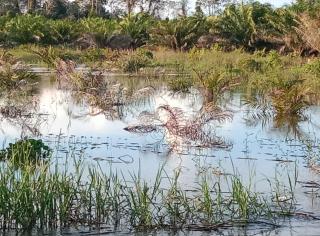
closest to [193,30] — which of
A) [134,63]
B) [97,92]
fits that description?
[134,63]

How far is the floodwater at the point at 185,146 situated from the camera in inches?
283

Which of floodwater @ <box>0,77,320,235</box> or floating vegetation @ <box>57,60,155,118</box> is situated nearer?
floodwater @ <box>0,77,320,235</box>

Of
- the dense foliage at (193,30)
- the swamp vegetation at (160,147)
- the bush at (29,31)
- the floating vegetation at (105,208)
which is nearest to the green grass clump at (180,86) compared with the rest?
the swamp vegetation at (160,147)

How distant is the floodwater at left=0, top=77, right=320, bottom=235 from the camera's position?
720 cm

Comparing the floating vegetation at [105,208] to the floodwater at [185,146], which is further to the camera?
the floodwater at [185,146]

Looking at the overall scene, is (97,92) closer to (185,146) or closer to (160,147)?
(160,147)

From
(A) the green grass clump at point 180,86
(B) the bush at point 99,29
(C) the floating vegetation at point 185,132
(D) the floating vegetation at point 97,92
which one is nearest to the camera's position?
(C) the floating vegetation at point 185,132

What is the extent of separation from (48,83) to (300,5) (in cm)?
1821

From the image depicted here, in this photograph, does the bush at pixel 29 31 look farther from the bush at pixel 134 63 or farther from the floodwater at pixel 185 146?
the floodwater at pixel 185 146

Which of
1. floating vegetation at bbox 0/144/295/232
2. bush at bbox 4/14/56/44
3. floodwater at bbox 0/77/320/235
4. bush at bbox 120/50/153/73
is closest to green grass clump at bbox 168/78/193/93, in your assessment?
floodwater at bbox 0/77/320/235

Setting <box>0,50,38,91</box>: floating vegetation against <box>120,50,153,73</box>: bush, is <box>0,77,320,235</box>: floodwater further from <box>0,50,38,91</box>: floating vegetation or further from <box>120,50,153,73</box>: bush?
<box>120,50,153,73</box>: bush

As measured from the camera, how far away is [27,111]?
12.8 m

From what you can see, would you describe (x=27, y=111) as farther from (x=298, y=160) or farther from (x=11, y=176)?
(x=11, y=176)

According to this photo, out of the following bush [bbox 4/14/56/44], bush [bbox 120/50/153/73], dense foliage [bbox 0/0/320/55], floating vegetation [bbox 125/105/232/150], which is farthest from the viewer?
bush [bbox 4/14/56/44]
